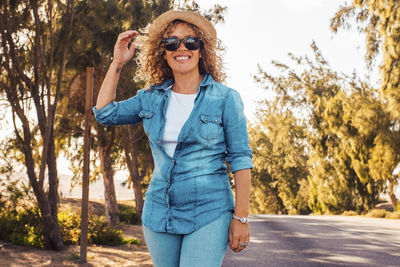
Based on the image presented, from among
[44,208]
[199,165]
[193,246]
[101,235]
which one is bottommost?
[101,235]

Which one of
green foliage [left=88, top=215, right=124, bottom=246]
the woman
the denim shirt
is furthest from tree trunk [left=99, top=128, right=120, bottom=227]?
the denim shirt

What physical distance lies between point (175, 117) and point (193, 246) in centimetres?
59

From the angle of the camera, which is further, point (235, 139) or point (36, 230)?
point (36, 230)

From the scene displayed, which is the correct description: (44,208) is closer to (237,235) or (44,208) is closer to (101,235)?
(101,235)

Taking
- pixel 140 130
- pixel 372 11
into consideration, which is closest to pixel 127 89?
pixel 140 130

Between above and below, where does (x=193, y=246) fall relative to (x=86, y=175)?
below

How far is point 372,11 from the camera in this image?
65.6 feet

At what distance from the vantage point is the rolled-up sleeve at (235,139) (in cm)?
210

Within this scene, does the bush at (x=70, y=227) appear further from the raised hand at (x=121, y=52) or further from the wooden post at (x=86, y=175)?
the raised hand at (x=121, y=52)

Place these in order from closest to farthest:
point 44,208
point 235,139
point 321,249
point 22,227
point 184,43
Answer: point 235,139, point 184,43, point 321,249, point 44,208, point 22,227

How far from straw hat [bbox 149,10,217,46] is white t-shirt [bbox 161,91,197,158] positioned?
1.13 feet

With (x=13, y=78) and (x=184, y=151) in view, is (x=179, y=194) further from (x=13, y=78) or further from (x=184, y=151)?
(x=13, y=78)

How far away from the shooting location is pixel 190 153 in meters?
2.08

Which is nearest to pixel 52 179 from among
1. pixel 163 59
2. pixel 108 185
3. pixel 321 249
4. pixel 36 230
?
pixel 36 230
